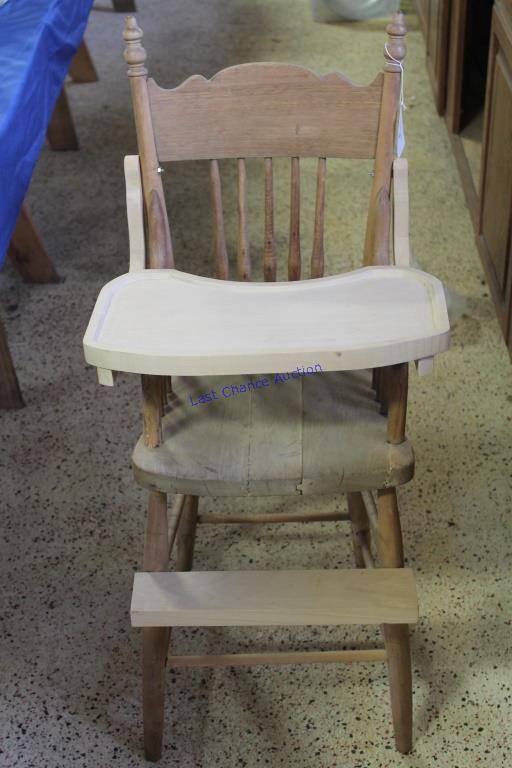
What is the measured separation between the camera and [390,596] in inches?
50.1

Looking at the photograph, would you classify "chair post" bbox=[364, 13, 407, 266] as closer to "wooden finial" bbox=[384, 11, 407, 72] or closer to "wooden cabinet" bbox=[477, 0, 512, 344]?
"wooden finial" bbox=[384, 11, 407, 72]

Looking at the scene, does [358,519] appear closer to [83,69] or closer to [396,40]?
[396,40]

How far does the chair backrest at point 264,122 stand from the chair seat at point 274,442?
202mm

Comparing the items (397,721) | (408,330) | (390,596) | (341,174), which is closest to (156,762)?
(397,721)

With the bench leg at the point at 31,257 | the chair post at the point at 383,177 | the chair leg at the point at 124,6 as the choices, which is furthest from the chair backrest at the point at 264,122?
the chair leg at the point at 124,6

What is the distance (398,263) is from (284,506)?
738mm

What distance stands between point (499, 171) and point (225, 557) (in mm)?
1126

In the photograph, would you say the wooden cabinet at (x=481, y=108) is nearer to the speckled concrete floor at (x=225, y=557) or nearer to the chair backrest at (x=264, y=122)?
the speckled concrete floor at (x=225, y=557)

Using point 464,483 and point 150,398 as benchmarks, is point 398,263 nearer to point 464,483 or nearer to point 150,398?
point 150,398

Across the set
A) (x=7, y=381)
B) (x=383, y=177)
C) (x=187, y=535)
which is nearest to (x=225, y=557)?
(x=187, y=535)

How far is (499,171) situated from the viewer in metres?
2.23

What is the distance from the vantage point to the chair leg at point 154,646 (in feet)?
4.33

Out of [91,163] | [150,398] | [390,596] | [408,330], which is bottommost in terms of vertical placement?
[91,163]

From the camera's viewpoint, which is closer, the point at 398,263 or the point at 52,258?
the point at 398,263
